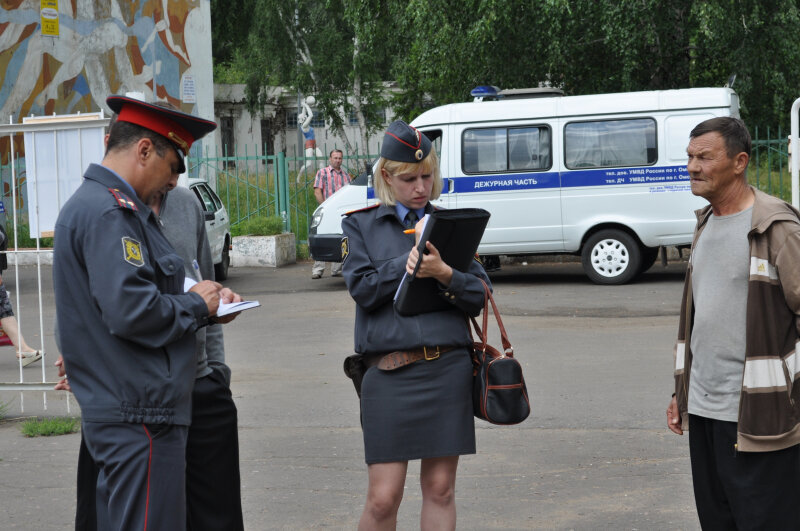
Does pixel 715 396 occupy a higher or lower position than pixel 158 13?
lower

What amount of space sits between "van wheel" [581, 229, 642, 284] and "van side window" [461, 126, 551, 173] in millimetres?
1209

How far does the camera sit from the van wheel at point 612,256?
14117 millimetres

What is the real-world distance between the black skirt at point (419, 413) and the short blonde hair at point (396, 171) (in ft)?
2.00

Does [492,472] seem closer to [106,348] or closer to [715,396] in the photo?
[715,396]

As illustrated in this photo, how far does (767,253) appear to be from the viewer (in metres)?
3.39

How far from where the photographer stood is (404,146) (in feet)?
12.5

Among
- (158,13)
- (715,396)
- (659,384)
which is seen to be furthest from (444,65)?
(715,396)

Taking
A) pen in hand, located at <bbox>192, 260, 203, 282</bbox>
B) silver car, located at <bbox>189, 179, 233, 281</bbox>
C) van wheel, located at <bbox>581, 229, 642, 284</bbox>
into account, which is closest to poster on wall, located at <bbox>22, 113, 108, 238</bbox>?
pen in hand, located at <bbox>192, 260, 203, 282</bbox>

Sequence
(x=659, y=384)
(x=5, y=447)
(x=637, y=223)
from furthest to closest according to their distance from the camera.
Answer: (x=637, y=223), (x=659, y=384), (x=5, y=447)

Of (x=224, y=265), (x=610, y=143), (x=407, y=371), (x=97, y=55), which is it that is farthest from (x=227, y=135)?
(x=407, y=371)

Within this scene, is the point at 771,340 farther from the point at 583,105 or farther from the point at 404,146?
the point at 583,105

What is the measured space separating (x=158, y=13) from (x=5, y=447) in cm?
1862

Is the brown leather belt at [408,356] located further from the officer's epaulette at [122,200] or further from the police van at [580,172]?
the police van at [580,172]


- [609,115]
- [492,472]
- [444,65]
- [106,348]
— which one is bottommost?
[492,472]
